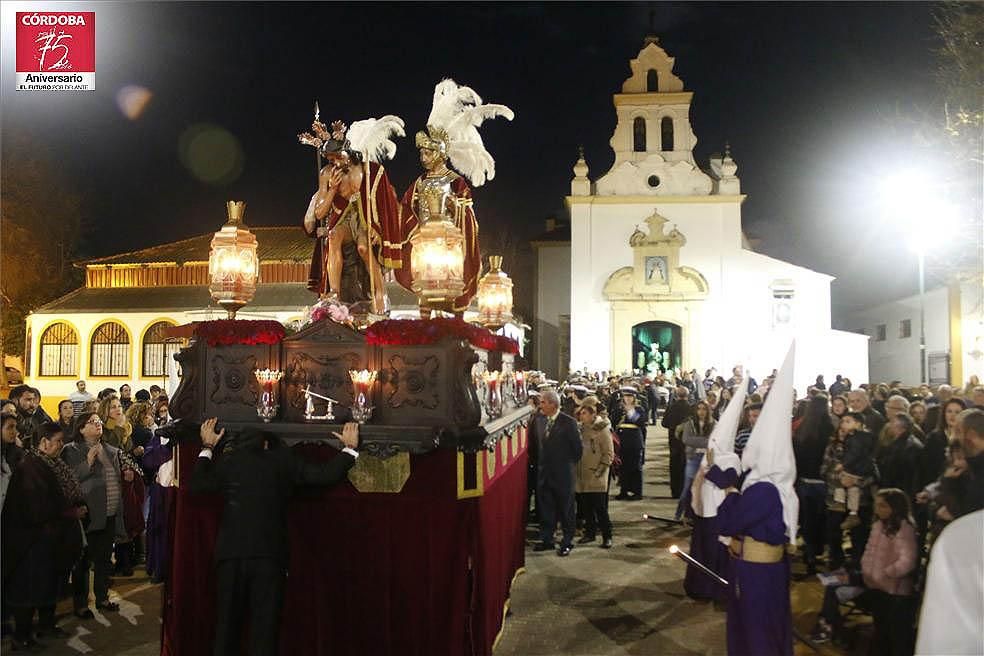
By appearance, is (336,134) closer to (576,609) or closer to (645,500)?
(576,609)

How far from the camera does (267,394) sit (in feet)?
16.8

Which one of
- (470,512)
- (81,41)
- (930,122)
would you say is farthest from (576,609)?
(930,122)

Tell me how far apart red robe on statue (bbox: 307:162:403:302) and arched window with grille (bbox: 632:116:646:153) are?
29.9 m

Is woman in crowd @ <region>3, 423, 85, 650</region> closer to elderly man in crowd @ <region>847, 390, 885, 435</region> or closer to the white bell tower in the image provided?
elderly man in crowd @ <region>847, 390, 885, 435</region>

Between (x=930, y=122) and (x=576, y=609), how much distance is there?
1609cm

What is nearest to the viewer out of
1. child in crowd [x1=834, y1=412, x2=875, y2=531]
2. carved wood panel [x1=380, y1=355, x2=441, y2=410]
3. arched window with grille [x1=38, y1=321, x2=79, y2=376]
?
carved wood panel [x1=380, y1=355, x2=441, y2=410]

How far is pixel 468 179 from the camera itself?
7777 millimetres

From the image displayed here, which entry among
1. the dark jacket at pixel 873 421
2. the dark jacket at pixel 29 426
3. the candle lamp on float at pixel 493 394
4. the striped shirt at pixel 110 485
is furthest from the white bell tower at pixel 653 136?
the striped shirt at pixel 110 485

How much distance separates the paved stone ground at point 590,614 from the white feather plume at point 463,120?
15.2 feet

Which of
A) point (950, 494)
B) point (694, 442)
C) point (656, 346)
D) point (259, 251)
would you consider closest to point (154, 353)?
point (259, 251)

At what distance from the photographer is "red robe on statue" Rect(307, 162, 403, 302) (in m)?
6.34

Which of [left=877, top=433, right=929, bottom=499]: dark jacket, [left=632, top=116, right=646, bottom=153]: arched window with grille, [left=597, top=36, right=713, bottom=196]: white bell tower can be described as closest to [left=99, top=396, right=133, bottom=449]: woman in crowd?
[left=877, top=433, right=929, bottom=499]: dark jacket

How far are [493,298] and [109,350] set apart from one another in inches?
955

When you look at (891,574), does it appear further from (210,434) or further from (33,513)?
(33,513)
